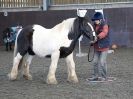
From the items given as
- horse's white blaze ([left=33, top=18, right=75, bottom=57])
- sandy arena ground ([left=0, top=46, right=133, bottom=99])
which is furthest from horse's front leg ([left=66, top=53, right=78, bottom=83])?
horse's white blaze ([left=33, top=18, right=75, bottom=57])

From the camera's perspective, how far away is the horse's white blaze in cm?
1112

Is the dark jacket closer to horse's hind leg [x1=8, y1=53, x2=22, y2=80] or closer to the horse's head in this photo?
the horse's head

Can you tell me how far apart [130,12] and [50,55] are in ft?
43.0

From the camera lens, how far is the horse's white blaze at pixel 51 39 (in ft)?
36.5

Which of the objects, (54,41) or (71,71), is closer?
(54,41)

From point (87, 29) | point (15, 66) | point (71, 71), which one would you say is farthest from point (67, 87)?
point (15, 66)

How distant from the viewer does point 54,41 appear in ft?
36.5

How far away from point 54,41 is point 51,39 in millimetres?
110

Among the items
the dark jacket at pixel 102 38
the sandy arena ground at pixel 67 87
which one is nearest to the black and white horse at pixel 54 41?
the dark jacket at pixel 102 38

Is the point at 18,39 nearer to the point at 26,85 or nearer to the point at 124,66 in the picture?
the point at 26,85

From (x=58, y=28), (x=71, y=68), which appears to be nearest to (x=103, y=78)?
(x=71, y=68)

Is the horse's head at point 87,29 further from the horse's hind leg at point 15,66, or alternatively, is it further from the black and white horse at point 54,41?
the horse's hind leg at point 15,66

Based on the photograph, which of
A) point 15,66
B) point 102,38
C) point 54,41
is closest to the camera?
point 54,41

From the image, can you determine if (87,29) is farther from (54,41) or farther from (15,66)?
(15,66)
